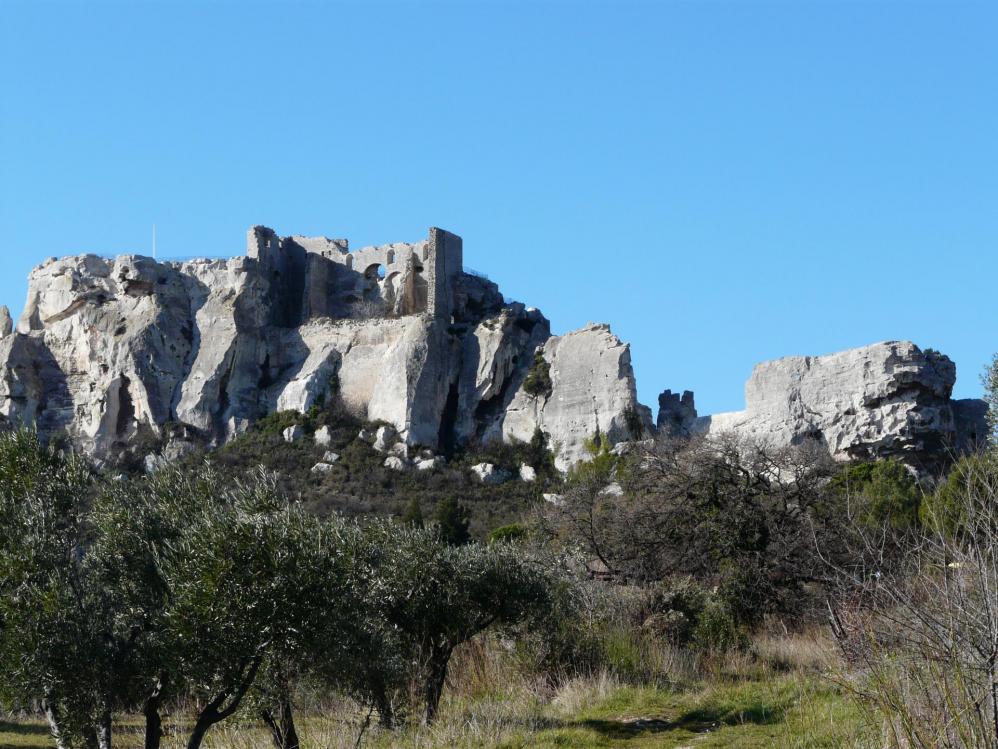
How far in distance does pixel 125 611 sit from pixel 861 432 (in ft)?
97.7

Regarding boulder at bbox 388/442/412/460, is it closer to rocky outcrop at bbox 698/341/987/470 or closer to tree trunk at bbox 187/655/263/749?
rocky outcrop at bbox 698/341/987/470

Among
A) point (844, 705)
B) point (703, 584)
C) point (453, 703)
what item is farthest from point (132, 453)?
point (844, 705)

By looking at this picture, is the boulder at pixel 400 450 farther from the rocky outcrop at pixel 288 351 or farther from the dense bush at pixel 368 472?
the dense bush at pixel 368 472

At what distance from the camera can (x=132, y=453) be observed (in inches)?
1775

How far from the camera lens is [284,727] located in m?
10.6

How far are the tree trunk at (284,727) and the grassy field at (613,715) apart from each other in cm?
21

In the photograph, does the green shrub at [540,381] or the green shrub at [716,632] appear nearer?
the green shrub at [716,632]

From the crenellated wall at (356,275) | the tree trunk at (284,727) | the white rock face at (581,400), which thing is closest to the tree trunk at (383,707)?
the tree trunk at (284,727)

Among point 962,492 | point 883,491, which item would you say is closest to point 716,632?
point 962,492

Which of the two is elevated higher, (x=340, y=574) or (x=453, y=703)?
(x=340, y=574)

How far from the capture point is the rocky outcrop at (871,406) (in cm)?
3625

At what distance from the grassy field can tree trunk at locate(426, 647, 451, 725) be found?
151mm

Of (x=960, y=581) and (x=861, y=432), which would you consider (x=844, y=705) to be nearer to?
(x=960, y=581)

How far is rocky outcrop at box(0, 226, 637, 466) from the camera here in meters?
45.0
